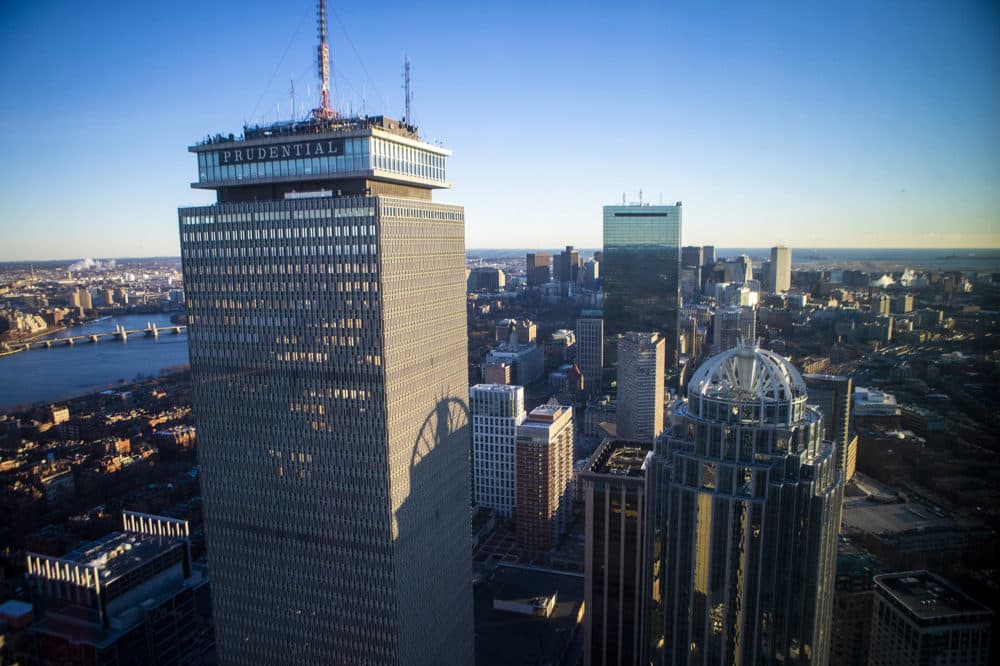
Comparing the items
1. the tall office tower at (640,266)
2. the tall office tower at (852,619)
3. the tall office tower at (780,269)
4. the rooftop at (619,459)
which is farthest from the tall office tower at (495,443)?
the tall office tower at (640,266)

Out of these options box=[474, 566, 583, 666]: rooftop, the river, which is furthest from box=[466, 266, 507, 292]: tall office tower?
box=[474, 566, 583, 666]: rooftop

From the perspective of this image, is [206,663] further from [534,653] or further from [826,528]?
[826,528]

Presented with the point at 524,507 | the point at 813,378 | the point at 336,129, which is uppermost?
the point at 336,129

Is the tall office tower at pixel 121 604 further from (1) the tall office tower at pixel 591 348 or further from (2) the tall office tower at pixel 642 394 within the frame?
(1) the tall office tower at pixel 591 348

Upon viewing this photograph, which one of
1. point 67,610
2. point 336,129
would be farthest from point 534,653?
point 336,129

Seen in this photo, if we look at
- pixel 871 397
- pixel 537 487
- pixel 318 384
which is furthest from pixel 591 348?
pixel 318 384

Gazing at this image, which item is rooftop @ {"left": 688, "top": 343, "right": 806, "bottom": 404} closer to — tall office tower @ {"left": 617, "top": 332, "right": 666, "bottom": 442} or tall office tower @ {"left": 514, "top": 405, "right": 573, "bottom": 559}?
tall office tower @ {"left": 514, "top": 405, "right": 573, "bottom": 559}

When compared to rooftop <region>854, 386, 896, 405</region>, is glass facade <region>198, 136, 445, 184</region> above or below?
above

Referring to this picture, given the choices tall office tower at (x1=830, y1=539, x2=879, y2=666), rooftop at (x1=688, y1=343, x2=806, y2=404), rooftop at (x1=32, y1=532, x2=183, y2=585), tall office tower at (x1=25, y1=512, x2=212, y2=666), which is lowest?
tall office tower at (x1=25, y1=512, x2=212, y2=666)
